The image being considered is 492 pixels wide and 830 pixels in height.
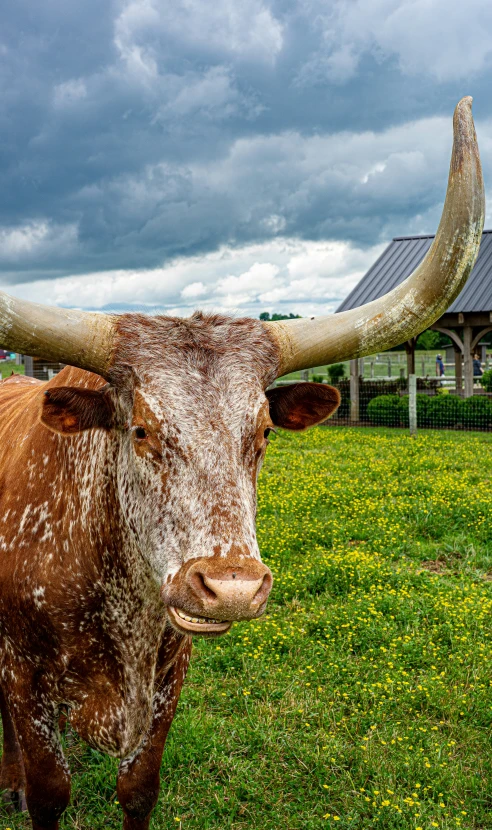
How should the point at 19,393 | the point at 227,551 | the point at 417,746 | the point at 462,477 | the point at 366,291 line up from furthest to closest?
the point at 366,291
the point at 462,477
the point at 19,393
the point at 417,746
the point at 227,551

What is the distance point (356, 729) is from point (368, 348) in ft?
8.88

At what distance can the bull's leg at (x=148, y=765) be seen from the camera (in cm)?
357

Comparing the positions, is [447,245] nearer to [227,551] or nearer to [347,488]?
[227,551]

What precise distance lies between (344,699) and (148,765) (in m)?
1.79

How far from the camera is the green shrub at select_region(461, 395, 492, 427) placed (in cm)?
1880

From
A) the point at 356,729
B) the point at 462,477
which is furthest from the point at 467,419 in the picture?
the point at 356,729

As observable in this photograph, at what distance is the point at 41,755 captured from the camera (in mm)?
3363

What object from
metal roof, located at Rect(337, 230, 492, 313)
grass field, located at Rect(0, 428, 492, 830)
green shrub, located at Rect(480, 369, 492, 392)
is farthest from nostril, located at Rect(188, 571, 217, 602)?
green shrub, located at Rect(480, 369, 492, 392)

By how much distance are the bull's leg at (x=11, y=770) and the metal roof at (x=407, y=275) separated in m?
18.5

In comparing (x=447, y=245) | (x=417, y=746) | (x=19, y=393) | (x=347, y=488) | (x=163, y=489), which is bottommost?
(x=417, y=746)

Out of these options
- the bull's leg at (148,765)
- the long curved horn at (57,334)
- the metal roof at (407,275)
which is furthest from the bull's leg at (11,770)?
the metal roof at (407,275)

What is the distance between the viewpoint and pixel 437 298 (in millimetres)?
3014

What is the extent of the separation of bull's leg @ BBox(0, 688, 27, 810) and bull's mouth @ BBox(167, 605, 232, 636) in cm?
229

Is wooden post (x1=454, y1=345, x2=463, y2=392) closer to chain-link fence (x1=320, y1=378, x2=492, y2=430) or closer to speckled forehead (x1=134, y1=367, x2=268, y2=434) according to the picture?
chain-link fence (x1=320, y1=378, x2=492, y2=430)
